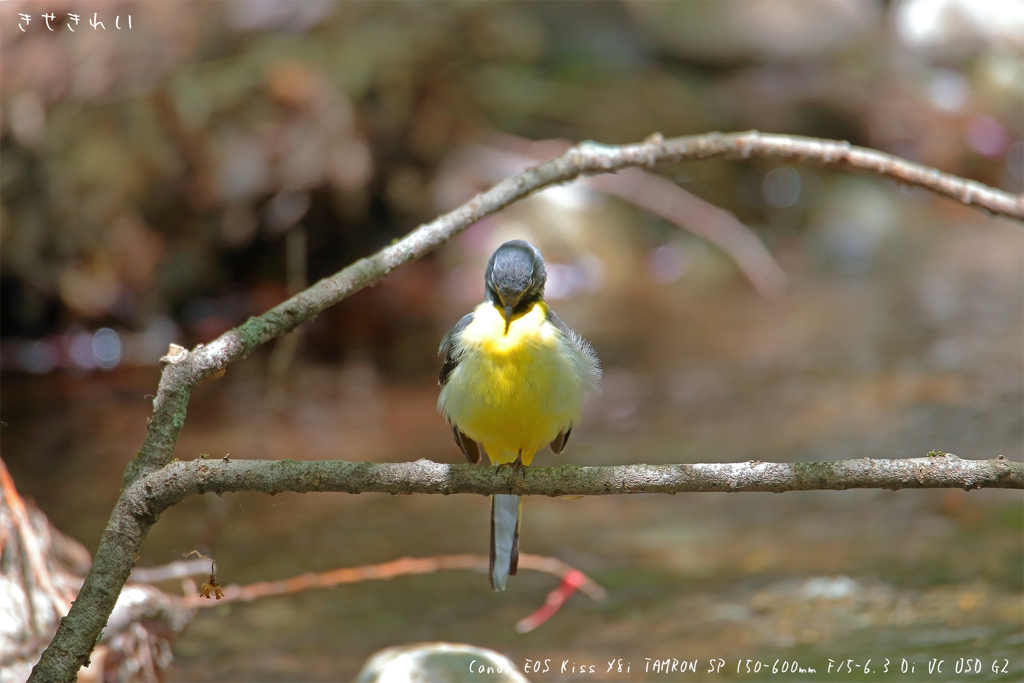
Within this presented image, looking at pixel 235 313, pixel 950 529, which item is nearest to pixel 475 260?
pixel 235 313

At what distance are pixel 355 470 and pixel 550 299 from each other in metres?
7.64

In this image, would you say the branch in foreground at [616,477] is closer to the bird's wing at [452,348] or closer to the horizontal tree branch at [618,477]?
the horizontal tree branch at [618,477]

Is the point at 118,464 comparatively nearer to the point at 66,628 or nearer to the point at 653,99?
the point at 66,628

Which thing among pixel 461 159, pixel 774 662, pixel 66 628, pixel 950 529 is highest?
pixel 461 159

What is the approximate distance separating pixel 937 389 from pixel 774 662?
3.54 m

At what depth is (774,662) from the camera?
377 centimetres

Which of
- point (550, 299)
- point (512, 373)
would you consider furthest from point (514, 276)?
point (550, 299)

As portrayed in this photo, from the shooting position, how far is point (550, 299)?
32.2ft

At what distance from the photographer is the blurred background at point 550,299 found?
443 centimetres

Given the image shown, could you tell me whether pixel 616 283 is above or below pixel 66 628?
above

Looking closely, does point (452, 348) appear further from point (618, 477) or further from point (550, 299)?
point (550, 299)

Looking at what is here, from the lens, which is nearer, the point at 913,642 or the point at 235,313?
the point at 913,642

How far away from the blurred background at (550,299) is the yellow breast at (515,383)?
1.04 metres

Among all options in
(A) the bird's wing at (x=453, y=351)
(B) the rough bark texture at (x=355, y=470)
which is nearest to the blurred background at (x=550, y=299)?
(A) the bird's wing at (x=453, y=351)
